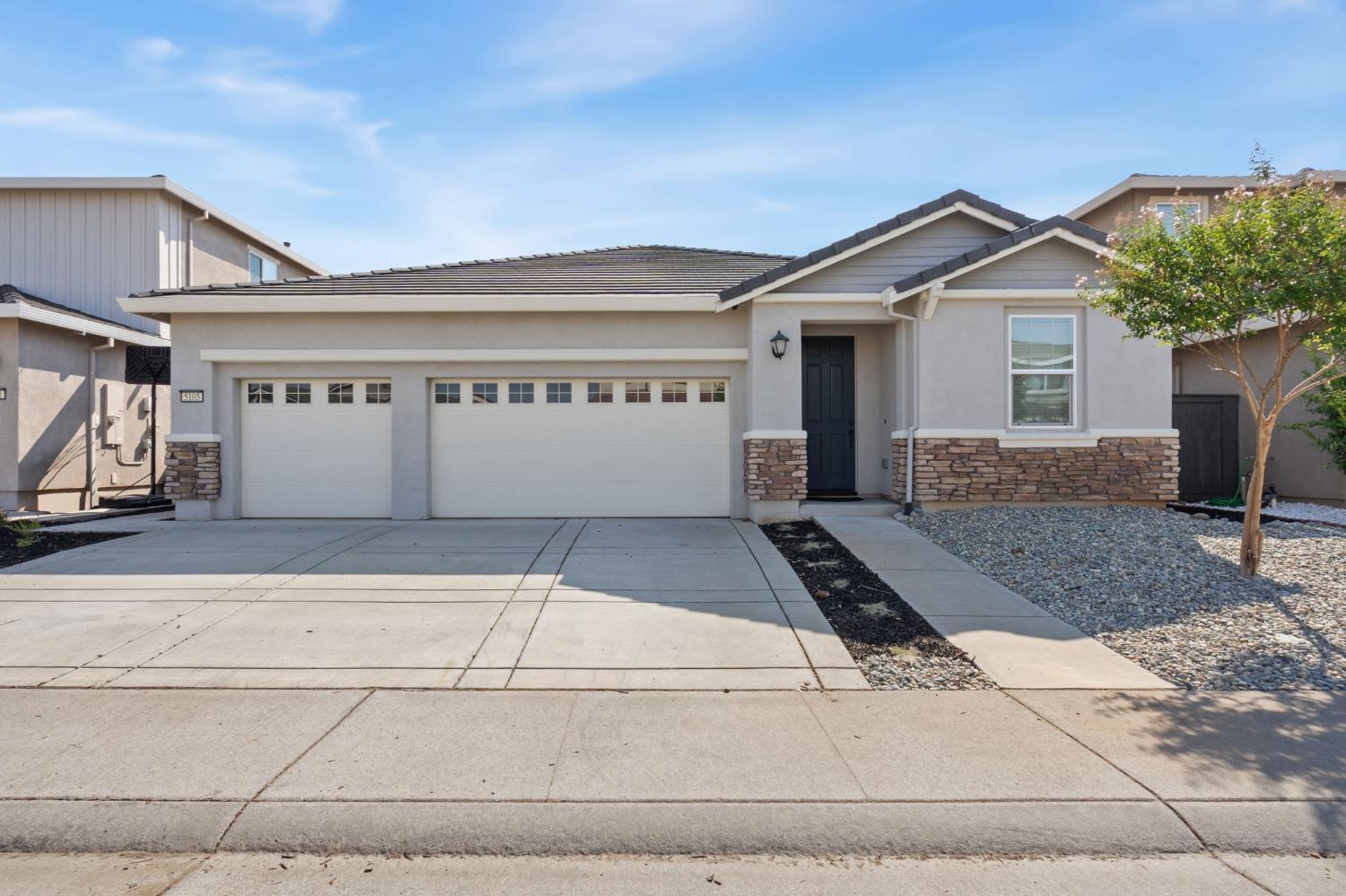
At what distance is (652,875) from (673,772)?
70 centimetres

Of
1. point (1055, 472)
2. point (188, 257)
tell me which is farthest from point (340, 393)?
point (1055, 472)

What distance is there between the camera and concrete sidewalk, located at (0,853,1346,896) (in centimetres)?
291

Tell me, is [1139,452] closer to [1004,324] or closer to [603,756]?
[1004,324]

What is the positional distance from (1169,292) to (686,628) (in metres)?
5.19

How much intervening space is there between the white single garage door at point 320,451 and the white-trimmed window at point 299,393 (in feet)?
0.05

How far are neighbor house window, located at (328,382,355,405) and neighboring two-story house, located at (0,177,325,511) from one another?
5778mm

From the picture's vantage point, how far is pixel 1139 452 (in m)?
10.1

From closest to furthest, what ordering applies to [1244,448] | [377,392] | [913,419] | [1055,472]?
[1055,472] < [913,419] < [377,392] < [1244,448]

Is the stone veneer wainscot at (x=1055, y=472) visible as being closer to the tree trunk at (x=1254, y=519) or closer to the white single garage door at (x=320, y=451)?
the tree trunk at (x=1254, y=519)

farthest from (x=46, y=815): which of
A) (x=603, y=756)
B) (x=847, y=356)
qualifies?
(x=847, y=356)

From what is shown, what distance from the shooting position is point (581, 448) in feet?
36.7

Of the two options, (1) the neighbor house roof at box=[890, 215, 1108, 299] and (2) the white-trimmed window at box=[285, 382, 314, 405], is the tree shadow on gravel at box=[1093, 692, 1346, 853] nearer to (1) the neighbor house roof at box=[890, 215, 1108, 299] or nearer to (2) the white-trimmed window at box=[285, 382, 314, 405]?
(1) the neighbor house roof at box=[890, 215, 1108, 299]

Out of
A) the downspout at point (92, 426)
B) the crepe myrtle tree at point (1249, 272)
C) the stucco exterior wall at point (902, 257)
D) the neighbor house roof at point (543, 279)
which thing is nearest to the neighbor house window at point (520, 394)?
the neighbor house roof at point (543, 279)

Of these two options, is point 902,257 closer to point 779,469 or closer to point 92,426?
point 779,469
